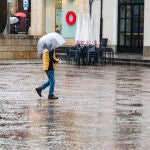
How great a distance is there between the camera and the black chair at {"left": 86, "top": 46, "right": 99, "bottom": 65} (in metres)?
33.9

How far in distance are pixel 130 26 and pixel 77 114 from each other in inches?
1098

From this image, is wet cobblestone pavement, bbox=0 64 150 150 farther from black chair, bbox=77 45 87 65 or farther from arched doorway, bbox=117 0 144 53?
arched doorway, bbox=117 0 144 53

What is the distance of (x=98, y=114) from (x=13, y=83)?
789 centimetres

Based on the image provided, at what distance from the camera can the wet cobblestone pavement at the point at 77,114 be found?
1092 cm

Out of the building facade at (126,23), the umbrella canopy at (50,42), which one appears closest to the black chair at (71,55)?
the building facade at (126,23)

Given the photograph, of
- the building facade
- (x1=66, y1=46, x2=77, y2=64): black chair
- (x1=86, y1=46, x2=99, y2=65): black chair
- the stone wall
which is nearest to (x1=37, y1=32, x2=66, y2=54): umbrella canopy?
(x1=86, y1=46, x2=99, y2=65): black chair

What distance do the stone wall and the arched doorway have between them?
7011mm

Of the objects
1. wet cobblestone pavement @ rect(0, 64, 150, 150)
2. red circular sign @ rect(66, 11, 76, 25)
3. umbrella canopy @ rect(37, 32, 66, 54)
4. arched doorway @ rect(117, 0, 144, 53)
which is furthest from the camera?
red circular sign @ rect(66, 11, 76, 25)

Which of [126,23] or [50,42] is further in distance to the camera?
[126,23]

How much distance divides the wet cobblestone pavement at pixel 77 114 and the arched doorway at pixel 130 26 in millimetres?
16965

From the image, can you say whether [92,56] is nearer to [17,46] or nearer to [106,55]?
[106,55]

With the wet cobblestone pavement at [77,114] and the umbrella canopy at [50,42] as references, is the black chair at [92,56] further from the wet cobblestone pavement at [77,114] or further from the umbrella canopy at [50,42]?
the umbrella canopy at [50,42]

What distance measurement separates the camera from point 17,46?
36469 mm

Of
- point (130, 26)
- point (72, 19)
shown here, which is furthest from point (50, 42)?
point (72, 19)
